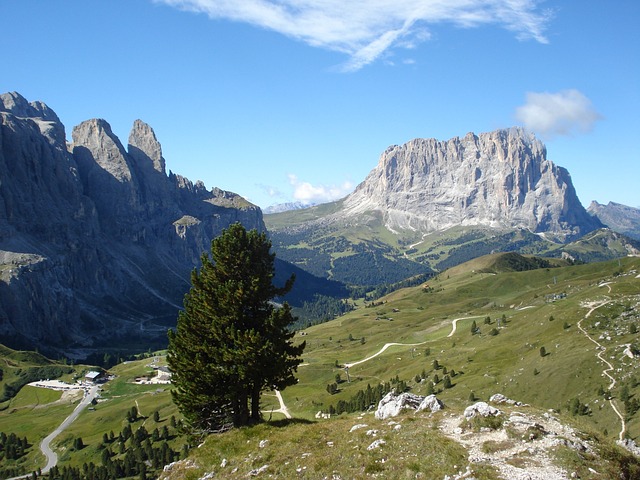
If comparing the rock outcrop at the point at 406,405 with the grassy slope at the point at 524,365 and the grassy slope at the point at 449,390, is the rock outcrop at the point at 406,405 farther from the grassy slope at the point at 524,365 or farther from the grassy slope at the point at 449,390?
the grassy slope at the point at 524,365

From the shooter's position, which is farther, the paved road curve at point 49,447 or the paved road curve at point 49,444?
the paved road curve at point 49,444

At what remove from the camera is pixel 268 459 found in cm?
3139

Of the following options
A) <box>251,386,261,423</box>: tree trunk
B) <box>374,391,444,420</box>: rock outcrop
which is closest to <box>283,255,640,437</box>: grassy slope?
<box>374,391,444,420</box>: rock outcrop

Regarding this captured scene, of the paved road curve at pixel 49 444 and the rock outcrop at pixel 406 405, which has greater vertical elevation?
the rock outcrop at pixel 406 405

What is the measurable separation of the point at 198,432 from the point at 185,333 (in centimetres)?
833

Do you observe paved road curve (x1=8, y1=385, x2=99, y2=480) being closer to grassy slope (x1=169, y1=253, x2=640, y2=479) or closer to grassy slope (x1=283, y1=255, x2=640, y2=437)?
grassy slope (x1=283, y1=255, x2=640, y2=437)

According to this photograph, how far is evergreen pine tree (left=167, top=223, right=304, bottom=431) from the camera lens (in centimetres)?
4125

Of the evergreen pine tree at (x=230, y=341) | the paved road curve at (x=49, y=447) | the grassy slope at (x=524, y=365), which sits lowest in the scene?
the paved road curve at (x=49, y=447)

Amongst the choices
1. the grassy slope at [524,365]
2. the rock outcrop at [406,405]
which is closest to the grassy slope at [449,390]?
the grassy slope at [524,365]

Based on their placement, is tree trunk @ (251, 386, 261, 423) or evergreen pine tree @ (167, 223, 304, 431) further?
tree trunk @ (251, 386, 261, 423)

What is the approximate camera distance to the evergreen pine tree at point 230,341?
135ft

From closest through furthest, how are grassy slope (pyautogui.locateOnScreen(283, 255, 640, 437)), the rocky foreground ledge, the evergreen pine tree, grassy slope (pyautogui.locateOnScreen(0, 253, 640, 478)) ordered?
the rocky foreground ledge < grassy slope (pyautogui.locateOnScreen(0, 253, 640, 478)) < the evergreen pine tree < grassy slope (pyautogui.locateOnScreen(283, 255, 640, 437))

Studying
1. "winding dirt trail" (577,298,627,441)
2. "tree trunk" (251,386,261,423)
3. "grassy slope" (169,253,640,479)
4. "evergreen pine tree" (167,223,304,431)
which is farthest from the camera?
"winding dirt trail" (577,298,627,441)

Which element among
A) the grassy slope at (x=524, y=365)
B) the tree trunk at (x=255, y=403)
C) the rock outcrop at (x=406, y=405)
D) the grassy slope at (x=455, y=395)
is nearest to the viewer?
the grassy slope at (x=455, y=395)
